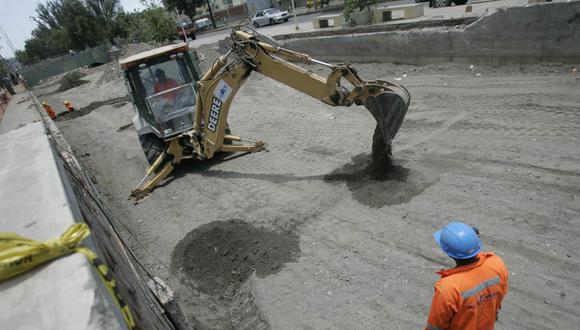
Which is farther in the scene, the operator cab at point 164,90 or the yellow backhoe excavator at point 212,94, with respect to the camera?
the operator cab at point 164,90

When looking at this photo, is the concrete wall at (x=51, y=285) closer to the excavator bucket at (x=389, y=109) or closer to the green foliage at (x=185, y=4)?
the excavator bucket at (x=389, y=109)

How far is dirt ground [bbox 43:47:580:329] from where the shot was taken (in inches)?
156

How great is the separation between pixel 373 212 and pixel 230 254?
2150mm

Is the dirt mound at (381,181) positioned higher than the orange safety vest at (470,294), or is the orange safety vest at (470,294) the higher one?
the orange safety vest at (470,294)

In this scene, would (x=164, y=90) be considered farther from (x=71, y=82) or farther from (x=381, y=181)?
(x=71, y=82)

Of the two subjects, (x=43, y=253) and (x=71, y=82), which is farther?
(x=71, y=82)

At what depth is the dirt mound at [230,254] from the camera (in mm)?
4746

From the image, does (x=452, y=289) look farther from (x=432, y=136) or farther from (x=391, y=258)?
(x=432, y=136)

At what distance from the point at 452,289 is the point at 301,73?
170 inches

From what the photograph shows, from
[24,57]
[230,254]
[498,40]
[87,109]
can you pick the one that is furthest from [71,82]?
[24,57]

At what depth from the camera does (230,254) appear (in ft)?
16.9

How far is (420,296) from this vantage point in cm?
386


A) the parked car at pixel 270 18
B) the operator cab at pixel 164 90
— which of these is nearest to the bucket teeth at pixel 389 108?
the operator cab at pixel 164 90

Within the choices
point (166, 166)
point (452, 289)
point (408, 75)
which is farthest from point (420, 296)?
point (408, 75)
